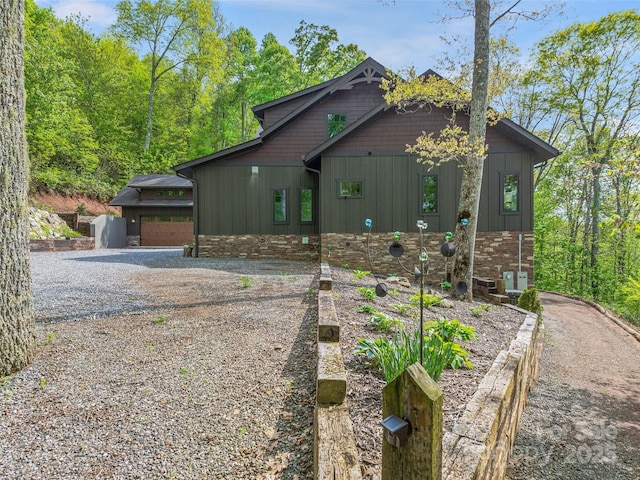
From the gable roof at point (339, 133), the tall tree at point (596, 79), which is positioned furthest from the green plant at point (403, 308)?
the tall tree at point (596, 79)

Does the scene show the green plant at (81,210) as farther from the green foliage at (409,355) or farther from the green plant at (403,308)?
the green foliage at (409,355)

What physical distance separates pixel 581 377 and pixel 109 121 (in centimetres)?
3055

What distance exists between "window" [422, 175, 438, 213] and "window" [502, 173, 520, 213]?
2087 millimetres

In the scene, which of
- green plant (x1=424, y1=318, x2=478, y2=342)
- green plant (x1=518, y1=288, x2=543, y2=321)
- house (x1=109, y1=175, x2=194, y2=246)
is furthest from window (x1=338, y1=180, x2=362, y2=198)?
house (x1=109, y1=175, x2=194, y2=246)

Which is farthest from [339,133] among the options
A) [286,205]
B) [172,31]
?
[172,31]

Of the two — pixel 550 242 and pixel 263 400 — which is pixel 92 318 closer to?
pixel 263 400

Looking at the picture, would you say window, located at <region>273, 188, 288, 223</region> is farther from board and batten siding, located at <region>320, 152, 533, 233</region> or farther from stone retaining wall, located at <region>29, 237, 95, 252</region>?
stone retaining wall, located at <region>29, 237, 95, 252</region>

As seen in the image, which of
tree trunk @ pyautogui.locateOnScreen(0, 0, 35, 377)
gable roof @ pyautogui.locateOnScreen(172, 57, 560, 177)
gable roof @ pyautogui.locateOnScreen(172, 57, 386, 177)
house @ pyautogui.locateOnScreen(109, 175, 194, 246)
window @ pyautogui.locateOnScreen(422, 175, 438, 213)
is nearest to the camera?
tree trunk @ pyautogui.locateOnScreen(0, 0, 35, 377)

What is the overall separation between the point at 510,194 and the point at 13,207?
464 inches

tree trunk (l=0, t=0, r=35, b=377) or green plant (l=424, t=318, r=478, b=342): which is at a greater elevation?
tree trunk (l=0, t=0, r=35, b=377)

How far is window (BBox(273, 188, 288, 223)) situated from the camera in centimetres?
1309

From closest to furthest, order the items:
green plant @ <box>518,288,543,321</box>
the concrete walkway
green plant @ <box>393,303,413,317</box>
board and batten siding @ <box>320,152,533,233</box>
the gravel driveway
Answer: the gravel driveway, the concrete walkway, green plant @ <box>393,303,413,317</box>, green plant @ <box>518,288,543,321</box>, board and batten siding @ <box>320,152,533,233</box>

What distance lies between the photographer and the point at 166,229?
2253 cm

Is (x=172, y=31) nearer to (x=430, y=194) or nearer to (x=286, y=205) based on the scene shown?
(x=286, y=205)
